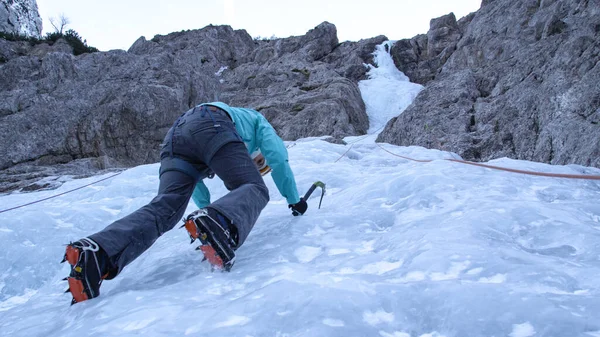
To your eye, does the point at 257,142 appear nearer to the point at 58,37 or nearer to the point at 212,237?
the point at 212,237

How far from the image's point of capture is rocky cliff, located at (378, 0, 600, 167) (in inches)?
202

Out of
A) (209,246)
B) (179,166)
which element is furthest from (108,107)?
(209,246)

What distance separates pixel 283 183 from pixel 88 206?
282 cm

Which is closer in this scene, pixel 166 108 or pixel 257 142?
pixel 257 142

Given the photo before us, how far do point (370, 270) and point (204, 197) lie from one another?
1.98 m

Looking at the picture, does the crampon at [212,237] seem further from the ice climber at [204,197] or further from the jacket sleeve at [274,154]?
the jacket sleeve at [274,154]

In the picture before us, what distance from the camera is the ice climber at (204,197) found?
6.45 ft

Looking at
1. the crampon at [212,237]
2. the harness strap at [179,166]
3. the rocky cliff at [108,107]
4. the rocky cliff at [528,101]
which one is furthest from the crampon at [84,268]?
the rocky cliff at [108,107]

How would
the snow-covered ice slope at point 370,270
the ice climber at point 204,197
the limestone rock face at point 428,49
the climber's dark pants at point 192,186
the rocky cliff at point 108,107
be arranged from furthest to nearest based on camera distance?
the limestone rock face at point 428,49 → the rocky cliff at point 108,107 → the climber's dark pants at point 192,186 → the ice climber at point 204,197 → the snow-covered ice slope at point 370,270

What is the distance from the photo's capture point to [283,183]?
10.5 ft

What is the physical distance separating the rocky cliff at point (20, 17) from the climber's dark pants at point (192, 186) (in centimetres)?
3185

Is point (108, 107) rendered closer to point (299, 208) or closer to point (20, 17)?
point (299, 208)

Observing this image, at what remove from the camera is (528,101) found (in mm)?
6434

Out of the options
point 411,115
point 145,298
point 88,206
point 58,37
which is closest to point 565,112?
point 411,115
